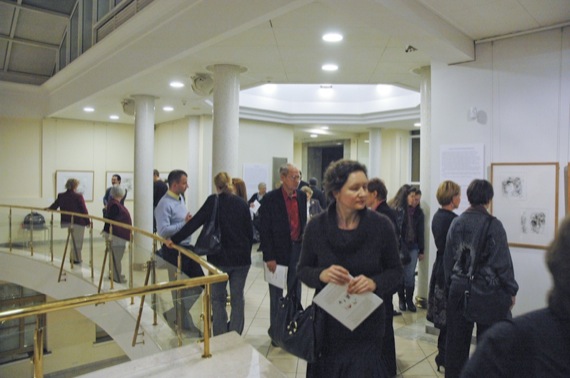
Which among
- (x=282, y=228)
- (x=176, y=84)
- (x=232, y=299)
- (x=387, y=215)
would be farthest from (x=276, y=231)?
(x=176, y=84)

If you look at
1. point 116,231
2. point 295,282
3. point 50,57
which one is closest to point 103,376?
point 295,282

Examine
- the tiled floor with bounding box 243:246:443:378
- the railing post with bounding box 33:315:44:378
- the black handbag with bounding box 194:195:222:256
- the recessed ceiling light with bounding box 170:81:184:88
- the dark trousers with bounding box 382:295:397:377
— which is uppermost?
the recessed ceiling light with bounding box 170:81:184:88

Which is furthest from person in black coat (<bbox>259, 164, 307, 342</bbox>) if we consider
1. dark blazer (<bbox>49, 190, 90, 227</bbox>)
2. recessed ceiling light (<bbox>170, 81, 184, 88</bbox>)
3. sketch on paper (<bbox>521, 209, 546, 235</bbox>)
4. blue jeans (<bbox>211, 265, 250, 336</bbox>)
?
dark blazer (<bbox>49, 190, 90, 227</bbox>)

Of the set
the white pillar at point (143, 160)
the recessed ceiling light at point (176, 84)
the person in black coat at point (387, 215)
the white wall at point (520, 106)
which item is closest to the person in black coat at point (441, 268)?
the person in black coat at point (387, 215)

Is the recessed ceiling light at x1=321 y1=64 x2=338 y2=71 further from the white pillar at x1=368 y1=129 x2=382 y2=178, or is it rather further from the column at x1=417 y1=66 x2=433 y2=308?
the white pillar at x1=368 y1=129 x2=382 y2=178

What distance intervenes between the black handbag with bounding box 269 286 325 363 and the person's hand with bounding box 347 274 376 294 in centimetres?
26

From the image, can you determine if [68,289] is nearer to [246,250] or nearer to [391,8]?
[246,250]

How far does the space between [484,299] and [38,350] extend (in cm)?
294

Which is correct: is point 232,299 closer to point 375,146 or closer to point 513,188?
point 513,188

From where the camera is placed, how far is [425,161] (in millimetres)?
5953

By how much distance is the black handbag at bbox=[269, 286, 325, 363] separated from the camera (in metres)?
2.28

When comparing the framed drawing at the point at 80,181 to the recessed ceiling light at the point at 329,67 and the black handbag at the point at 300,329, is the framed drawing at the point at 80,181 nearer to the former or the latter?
the recessed ceiling light at the point at 329,67

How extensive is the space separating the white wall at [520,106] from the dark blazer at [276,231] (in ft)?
6.93

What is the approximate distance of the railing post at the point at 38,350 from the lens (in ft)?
8.00
